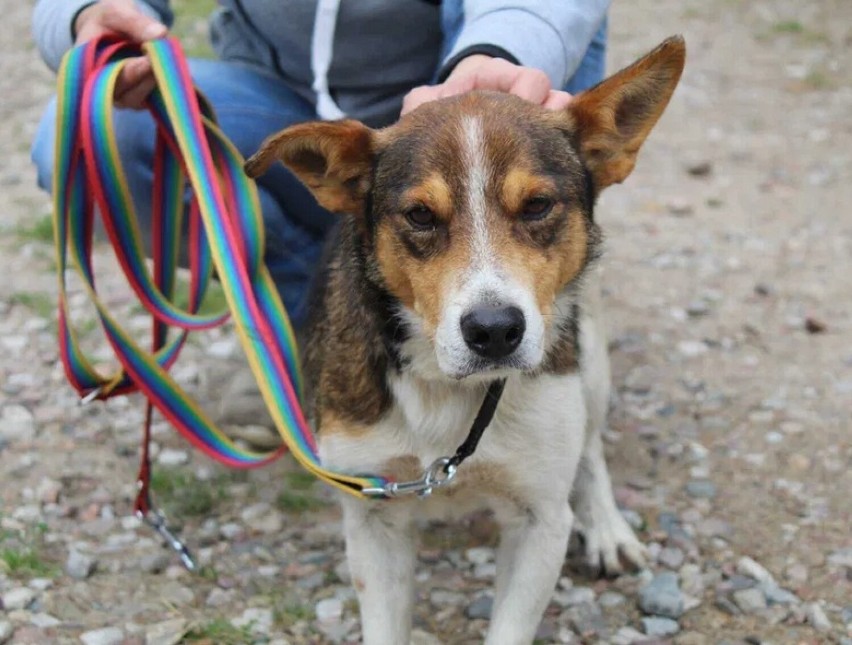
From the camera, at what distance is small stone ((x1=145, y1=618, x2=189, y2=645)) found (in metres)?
3.46

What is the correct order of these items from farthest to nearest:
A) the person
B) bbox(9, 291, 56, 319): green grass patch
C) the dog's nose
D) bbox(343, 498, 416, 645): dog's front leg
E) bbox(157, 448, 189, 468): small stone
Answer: bbox(9, 291, 56, 319): green grass patch < bbox(157, 448, 189, 468): small stone < the person < bbox(343, 498, 416, 645): dog's front leg < the dog's nose

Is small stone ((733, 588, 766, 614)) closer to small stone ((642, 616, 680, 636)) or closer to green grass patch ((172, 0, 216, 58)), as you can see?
small stone ((642, 616, 680, 636))

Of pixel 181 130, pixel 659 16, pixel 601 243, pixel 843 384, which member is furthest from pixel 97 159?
pixel 659 16

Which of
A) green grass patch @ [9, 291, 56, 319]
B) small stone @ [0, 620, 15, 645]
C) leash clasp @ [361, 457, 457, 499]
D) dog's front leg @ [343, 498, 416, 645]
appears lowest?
green grass patch @ [9, 291, 56, 319]

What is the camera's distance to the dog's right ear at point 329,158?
297 centimetres

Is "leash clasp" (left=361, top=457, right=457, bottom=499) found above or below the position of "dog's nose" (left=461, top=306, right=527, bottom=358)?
below

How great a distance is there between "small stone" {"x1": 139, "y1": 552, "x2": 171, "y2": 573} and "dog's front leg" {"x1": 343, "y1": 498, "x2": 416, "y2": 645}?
2.90 ft

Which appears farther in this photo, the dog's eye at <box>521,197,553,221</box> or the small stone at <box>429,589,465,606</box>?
the small stone at <box>429,589,465,606</box>

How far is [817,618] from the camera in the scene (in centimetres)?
354

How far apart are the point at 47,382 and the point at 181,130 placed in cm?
199

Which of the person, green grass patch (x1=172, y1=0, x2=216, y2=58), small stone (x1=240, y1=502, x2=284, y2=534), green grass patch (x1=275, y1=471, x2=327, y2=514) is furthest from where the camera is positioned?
green grass patch (x1=172, y1=0, x2=216, y2=58)

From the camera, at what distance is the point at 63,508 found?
4.19 metres

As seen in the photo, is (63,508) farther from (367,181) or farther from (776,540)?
(776,540)

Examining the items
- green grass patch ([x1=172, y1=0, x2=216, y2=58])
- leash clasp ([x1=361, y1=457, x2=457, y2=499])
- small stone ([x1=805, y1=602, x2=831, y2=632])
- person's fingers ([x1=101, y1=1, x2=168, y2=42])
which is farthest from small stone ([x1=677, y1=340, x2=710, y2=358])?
green grass patch ([x1=172, y1=0, x2=216, y2=58])
